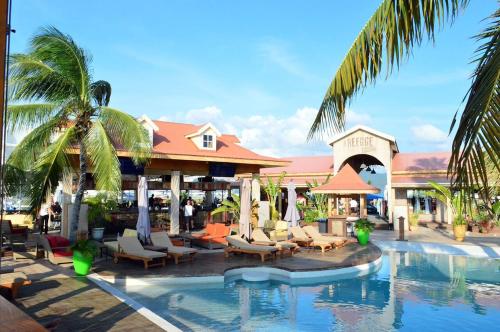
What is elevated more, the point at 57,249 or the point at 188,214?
the point at 188,214

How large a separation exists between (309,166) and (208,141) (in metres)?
12.7

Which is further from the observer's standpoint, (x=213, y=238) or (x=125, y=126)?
(x=213, y=238)

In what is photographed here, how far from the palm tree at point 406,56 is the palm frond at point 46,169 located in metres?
9.51

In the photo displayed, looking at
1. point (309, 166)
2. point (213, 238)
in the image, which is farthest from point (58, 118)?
point (309, 166)

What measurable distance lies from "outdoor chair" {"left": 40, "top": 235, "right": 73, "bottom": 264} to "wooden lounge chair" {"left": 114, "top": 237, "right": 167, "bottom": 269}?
1.32 meters

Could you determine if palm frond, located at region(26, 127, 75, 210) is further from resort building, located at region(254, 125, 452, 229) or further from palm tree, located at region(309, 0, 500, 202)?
resort building, located at region(254, 125, 452, 229)

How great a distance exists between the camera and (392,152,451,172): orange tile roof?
25.4 meters

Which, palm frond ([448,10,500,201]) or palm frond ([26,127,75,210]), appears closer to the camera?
palm frond ([448,10,500,201])

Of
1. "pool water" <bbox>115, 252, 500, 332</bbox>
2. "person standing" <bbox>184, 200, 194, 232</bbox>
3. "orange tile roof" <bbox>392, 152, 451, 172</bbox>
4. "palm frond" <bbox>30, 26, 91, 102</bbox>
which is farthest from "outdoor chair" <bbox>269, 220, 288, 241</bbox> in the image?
"orange tile roof" <bbox>392, 152, 451, 172</bbox>

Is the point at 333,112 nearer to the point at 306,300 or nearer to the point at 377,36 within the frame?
the point at 377,36

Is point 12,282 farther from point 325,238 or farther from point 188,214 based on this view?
point 188,214

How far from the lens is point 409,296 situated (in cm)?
1011

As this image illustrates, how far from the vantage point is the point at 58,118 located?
12.2m

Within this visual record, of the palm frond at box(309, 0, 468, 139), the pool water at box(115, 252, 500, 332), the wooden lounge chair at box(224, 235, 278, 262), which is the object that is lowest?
the pool water at box(115, 252, 500, 332)
